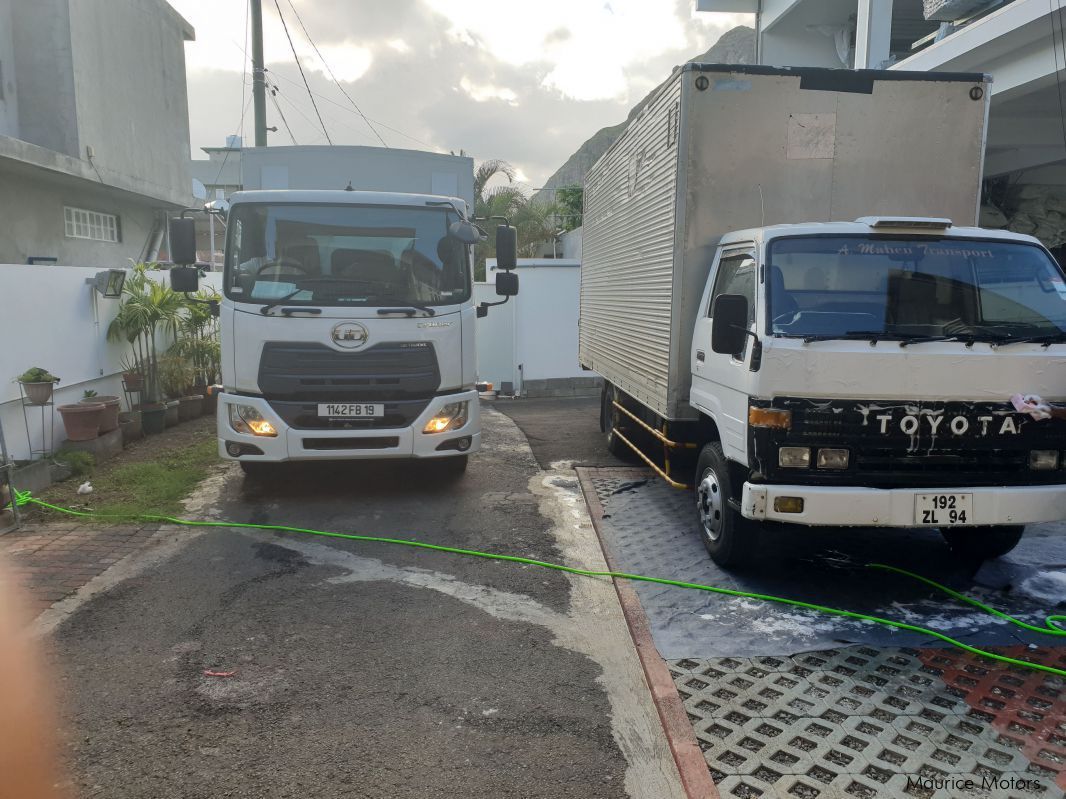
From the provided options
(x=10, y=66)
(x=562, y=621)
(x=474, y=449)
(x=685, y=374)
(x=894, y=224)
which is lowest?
(x=562, y=621)

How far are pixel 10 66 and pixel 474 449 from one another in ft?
34.5

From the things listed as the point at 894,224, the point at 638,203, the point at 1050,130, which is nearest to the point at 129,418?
the point at 638,203

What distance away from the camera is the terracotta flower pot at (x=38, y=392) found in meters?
7.46

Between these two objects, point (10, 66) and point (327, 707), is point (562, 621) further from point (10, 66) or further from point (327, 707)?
point (10, 66)

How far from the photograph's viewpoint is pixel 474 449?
7344 mm

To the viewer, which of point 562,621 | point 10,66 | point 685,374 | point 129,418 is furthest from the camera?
point 10,66

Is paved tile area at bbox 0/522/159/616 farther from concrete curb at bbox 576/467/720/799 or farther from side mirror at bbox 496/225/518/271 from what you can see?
side mirror at bbox 496/225/518/271

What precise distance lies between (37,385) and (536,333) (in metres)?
9.21

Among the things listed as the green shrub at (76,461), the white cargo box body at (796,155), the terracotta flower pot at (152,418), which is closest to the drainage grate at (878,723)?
Result: the white cargo box body at (796,155)

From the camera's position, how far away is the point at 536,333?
15273 mm

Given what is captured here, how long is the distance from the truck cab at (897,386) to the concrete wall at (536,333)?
408 inches

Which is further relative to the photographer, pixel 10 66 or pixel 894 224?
pixel 10 66

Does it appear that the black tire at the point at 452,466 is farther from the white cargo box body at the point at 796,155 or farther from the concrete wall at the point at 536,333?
the concrete wall at the point at 536,333

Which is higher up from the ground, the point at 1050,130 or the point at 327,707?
the point at 1050,130
